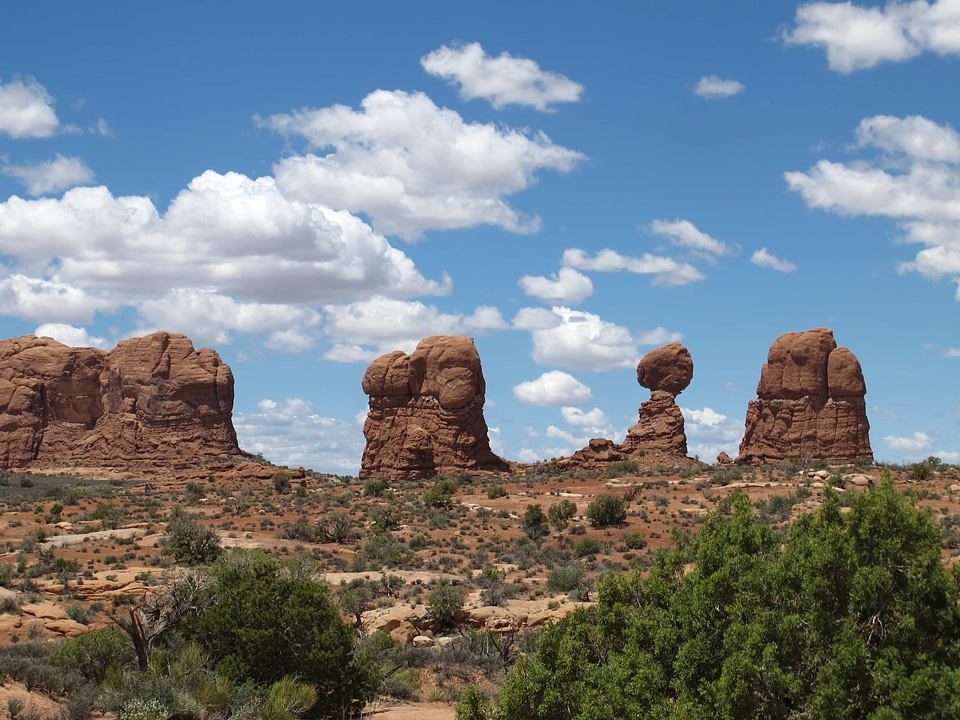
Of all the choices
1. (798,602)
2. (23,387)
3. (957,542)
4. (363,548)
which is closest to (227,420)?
(23,387)

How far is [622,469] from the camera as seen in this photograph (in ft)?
179

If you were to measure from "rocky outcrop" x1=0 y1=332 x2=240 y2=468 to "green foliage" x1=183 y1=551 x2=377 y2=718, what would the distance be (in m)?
53.6

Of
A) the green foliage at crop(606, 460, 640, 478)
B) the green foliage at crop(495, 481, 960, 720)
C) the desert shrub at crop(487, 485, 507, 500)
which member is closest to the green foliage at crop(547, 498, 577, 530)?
the desert shrub at crop(487, 485, 507, 500)

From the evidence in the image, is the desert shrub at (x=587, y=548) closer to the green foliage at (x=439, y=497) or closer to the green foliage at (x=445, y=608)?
the green foliage at (x=439, y=497)

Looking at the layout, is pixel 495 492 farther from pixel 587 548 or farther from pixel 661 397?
pixel 661 397

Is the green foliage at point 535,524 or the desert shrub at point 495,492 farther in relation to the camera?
the desert shrub at point 495,492

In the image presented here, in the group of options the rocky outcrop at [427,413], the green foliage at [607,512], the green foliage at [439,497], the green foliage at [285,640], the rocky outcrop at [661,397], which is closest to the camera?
the green foliage at [285,640]

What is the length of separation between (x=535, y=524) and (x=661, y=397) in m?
20.4

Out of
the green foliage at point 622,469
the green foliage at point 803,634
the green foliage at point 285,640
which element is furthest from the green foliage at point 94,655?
the green foliage at point 622,469

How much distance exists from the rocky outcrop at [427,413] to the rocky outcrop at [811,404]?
15134 millimetres

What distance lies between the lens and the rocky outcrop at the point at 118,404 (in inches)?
2793

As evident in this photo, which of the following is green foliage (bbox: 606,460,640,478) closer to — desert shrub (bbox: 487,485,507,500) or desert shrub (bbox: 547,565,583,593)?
desert shrub (bbox: 487,485,507,500)

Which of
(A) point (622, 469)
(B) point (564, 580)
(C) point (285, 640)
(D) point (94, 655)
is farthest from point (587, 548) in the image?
(D) point (94, 655)

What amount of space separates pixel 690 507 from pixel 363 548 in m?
14.1
